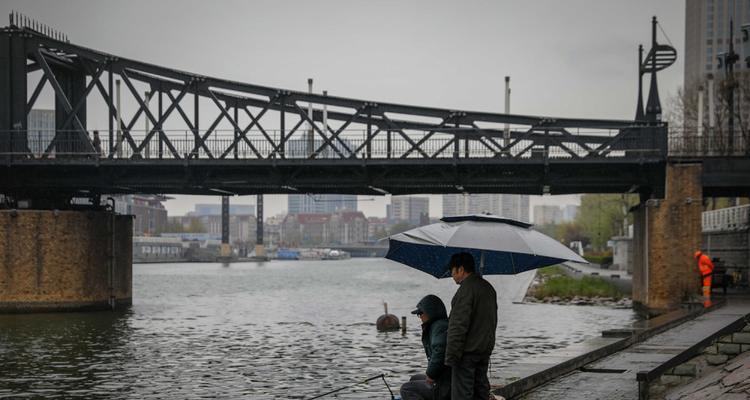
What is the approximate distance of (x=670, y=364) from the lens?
13984mm

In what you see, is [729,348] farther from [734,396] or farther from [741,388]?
[734,396]

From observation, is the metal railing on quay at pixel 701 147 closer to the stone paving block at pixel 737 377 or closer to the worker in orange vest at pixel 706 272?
the worker in orange vest at pixel 706 272

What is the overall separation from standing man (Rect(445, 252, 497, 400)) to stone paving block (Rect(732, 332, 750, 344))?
17.1ft

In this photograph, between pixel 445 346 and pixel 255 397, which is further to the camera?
pixel 255 397

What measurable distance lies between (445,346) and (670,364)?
4242 mm

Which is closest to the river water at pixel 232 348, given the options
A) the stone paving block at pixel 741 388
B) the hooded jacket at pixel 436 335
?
the hooded jacket at pixel 436 335

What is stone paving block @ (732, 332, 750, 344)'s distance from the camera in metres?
14.6

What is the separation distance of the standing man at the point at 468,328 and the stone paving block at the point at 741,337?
522 centimetres

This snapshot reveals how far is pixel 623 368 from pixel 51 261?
34.9 m

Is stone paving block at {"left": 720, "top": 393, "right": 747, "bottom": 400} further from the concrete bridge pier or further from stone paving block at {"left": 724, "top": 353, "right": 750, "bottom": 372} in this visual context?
the concrete bridge pier

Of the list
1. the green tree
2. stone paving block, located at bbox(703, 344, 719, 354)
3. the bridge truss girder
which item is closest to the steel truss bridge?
the bridge truss girder

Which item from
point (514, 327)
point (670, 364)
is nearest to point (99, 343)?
point (514, 327)

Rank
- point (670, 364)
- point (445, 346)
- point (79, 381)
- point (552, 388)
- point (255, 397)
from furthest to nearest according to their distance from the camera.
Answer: point (79, 381) → point (255, 397) → point (552, 388) → point (670, 364) → point (445, 346)

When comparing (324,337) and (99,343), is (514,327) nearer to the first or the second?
(324,337)
